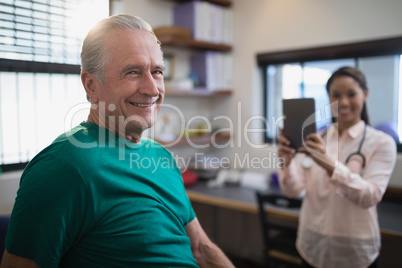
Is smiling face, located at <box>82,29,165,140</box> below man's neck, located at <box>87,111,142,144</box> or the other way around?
the other way around

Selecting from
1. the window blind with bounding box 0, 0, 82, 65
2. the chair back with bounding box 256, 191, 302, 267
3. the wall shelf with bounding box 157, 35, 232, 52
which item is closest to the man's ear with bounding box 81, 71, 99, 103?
the window blind with bounding box 0, 0, 82, 65

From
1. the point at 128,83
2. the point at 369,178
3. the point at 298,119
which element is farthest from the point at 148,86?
the point at 369,178

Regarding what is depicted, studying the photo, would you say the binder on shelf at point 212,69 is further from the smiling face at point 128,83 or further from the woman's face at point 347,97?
the smiling face at point 128,83

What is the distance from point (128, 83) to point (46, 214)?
0.41 metres

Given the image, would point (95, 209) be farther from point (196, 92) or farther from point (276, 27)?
point (276, 27)

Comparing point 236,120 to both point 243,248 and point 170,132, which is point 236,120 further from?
point 243,248

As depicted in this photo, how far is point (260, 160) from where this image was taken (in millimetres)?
2879

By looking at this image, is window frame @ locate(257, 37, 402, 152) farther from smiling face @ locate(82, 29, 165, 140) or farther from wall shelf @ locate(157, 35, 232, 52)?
smiling face @ locate(82, 29, 165, 140)

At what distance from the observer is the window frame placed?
85.3 inches

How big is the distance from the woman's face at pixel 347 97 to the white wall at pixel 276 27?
678mm

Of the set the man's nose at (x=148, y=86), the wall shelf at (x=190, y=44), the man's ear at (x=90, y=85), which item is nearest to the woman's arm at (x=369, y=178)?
the man's nose at (x=148, y=86)

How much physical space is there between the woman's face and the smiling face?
30.5 inches

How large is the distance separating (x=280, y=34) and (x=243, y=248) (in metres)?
1.89

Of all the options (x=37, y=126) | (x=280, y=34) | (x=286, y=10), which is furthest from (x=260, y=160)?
(x=37, y=126)
